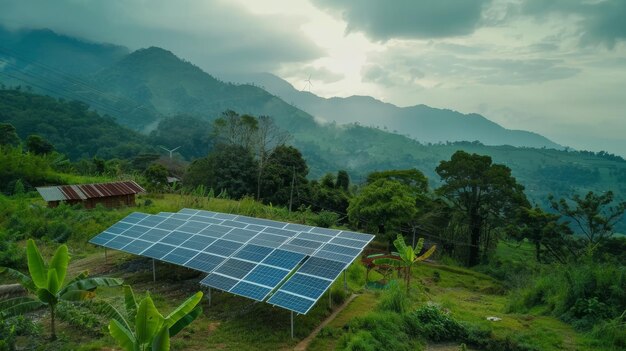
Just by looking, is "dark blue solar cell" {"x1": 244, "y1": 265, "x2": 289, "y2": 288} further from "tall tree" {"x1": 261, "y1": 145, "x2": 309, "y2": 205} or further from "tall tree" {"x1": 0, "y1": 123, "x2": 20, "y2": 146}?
"tall tree" {"x1": 0, "y1": 123, "x2": 20, "y2": 146}

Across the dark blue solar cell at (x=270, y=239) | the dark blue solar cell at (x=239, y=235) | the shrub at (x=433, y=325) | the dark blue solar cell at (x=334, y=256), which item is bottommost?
the shrub at (x=433, y=325)

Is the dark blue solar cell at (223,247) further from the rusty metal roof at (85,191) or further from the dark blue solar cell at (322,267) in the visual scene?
the rusty metal roof at (85,191)

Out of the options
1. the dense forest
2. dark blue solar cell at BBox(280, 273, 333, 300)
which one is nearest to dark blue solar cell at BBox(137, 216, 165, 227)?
the dense forest

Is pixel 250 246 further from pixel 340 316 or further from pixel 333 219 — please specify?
pixel 333 219

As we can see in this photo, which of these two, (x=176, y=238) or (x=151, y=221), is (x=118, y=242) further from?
(x=176, y=238)

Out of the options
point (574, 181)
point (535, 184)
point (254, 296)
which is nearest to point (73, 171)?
point (254, 296)

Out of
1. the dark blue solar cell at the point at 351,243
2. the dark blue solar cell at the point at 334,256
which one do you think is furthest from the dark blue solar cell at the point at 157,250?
the dark blue solar cell at the point at 351,243

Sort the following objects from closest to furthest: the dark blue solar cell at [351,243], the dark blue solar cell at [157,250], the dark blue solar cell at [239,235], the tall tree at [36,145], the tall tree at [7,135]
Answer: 1. the dark blue solar cell at [351,243]
2. the dark blue solar cell at [157,250]
3. the dark blue solar cell at [239,235]
4. the tall tree at [36,145]
5. the tall tree at [7,135]
